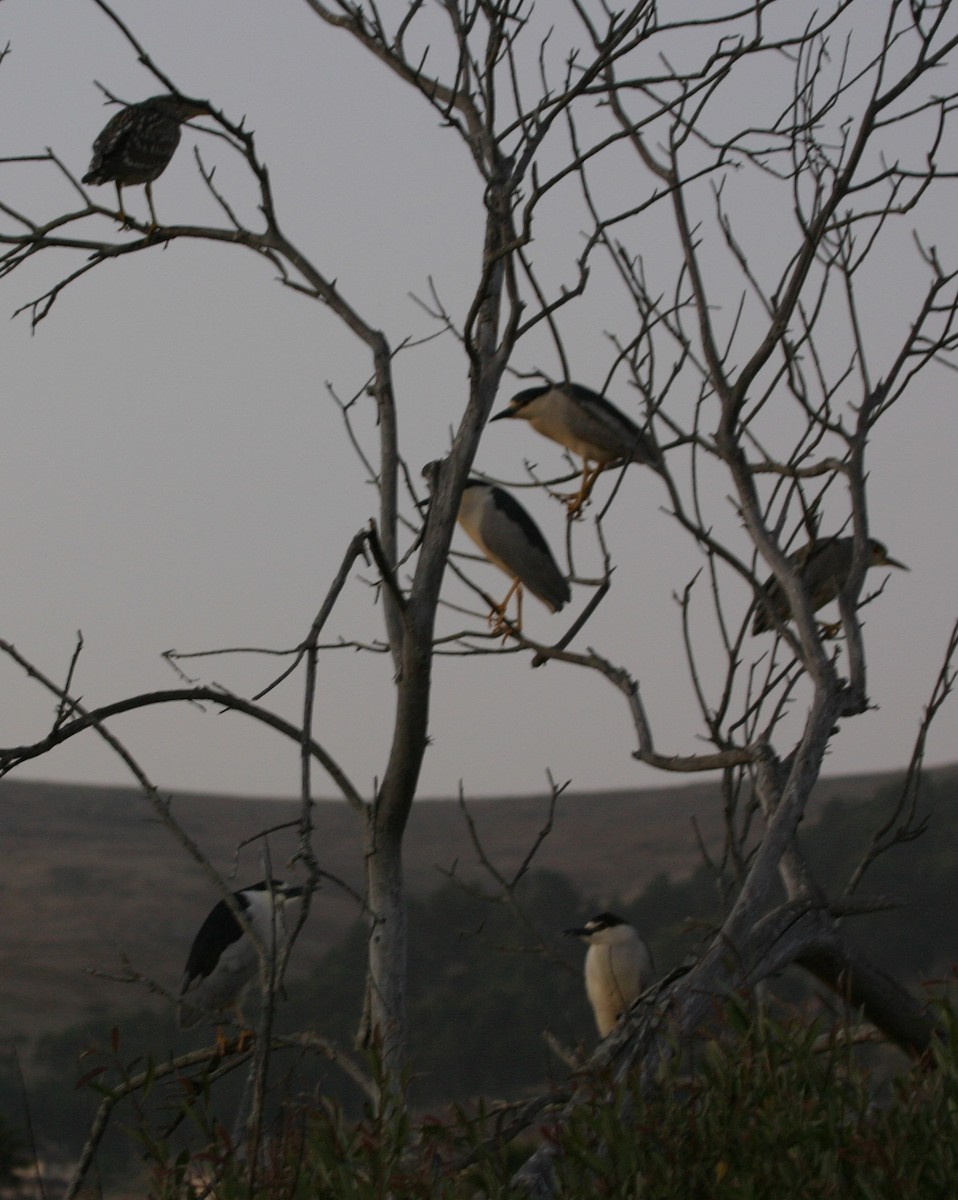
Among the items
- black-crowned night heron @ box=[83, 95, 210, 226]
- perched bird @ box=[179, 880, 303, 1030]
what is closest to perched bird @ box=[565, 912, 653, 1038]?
perched bird @ box=[179, 880, 303, 1030]

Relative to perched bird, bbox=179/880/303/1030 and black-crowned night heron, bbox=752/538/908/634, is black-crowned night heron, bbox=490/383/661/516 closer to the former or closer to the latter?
black-crowned night heron, bbox=752/538/908/634

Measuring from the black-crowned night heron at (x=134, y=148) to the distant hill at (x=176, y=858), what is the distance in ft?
28.7

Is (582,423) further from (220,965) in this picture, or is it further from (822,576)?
(220,965)

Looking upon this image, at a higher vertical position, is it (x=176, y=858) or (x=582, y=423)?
(x=582, y=423)

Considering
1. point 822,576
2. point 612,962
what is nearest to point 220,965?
point 612,962

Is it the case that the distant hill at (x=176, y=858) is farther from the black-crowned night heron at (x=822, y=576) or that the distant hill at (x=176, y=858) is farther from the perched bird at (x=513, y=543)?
the black-crowned night heron at (x=822, y=576)

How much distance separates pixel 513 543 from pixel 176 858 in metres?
14.9

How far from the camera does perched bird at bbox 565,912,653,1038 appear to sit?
817cm

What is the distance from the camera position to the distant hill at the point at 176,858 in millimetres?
17141

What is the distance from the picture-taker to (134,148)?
281 inches

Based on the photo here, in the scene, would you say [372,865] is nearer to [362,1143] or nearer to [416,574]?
[416,574]

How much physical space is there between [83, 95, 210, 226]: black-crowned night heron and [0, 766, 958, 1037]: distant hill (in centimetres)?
874

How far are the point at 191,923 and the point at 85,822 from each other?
5.00 m

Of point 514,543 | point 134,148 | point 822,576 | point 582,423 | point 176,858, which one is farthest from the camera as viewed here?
point 176,858
